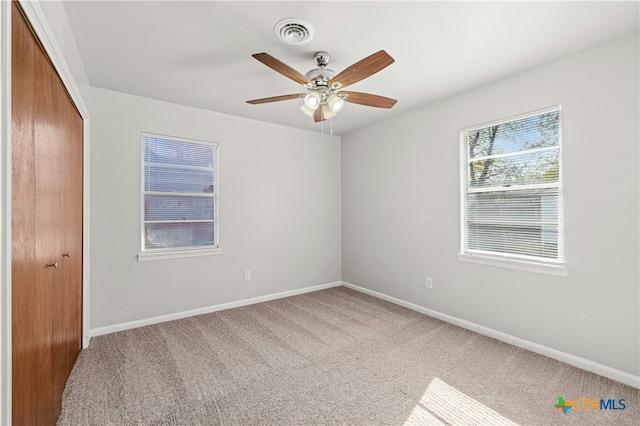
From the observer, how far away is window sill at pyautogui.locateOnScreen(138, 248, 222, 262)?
10.9ft

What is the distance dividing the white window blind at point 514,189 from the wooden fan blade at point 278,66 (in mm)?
2020

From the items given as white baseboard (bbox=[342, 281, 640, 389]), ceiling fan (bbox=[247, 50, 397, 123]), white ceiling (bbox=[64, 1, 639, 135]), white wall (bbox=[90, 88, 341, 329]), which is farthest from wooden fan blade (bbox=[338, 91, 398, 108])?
white baseboard (bbox=[342, 281, 640, 389])

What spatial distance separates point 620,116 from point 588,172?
434 mm

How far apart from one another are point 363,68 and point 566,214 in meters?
2.08

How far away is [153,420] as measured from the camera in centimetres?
184

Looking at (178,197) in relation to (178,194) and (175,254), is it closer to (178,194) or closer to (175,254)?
(178,194)

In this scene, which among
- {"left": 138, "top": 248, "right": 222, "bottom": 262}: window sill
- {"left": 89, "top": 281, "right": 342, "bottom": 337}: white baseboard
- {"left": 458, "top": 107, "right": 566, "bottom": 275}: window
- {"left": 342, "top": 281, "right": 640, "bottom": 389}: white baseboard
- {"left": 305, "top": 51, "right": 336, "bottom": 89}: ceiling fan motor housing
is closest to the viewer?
{"left": 342, "top": 281, "right": 640, "bottom": 389}: white baseboard

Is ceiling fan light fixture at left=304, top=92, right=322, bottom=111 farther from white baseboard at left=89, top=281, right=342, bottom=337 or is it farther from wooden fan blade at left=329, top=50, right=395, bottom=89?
white baseboard at left=89, top=281, right=342, bottom=337

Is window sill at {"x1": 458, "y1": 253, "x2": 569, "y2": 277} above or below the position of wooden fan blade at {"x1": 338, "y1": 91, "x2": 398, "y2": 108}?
below

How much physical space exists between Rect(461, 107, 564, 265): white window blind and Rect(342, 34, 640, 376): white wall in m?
0.10

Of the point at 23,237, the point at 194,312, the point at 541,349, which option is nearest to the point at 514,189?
the point at 541,349

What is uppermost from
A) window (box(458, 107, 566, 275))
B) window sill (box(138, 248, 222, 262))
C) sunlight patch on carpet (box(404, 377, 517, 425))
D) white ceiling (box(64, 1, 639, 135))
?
white ceiling (box(64, 1, 639, 135))

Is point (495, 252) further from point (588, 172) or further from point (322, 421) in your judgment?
point (322, 421)

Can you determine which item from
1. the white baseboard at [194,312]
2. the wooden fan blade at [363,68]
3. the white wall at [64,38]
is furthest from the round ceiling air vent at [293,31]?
the white baseboard at [194,312]
